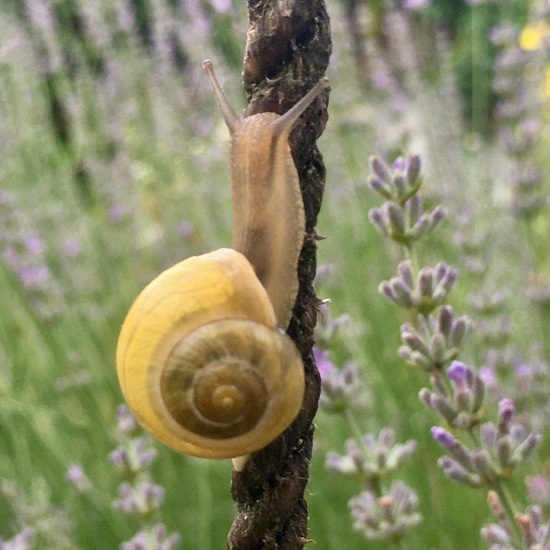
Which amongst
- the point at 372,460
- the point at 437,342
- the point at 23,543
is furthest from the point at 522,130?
the point at 23,543

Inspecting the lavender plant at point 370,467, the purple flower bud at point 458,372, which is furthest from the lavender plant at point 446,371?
the lavender plant at point 370,467

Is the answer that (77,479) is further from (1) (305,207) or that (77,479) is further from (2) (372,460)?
(1) (305,207)

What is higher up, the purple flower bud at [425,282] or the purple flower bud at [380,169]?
the purple flower bud at [380,169]

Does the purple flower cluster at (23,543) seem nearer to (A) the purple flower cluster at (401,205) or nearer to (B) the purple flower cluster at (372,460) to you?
(B) the purple flower cluster at (372,460)

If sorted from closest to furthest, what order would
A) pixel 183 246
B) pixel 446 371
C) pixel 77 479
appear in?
pixel 446 371 → pixel 77 479 → pixel 183 246

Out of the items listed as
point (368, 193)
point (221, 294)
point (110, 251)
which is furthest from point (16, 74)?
point (221, 294)

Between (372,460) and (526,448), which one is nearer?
(526,448)

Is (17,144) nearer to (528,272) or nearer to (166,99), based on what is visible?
(166,99)
